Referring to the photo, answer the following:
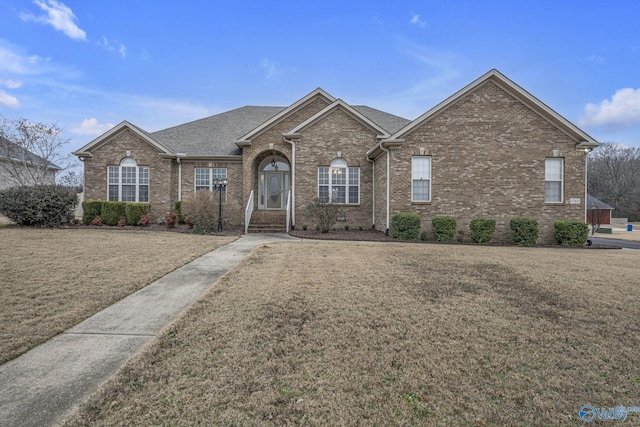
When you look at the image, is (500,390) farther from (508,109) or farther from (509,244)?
(508,109)

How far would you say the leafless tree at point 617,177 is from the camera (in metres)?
48.5

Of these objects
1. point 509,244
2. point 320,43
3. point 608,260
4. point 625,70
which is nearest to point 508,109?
point 509,244

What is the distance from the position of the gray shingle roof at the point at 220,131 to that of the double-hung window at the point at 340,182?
397 cm

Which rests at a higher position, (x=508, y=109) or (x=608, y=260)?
(x=508, y=109)

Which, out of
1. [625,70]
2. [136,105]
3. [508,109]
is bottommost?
[508,109]

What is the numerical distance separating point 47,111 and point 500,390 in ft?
101

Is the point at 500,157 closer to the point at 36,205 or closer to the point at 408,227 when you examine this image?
the point at 408,227

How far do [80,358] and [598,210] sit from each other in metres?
Result: 47.3

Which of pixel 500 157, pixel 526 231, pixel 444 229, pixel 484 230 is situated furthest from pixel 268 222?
pixel 526 231

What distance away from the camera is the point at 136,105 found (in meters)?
30.6

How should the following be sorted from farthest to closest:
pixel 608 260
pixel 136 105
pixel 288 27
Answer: pixel 136 105
pixel 288 27
pixel 608 260

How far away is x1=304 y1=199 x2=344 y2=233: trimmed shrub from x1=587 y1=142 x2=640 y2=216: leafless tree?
5688 cm

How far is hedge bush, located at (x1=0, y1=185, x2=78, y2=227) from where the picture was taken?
13.6 metres

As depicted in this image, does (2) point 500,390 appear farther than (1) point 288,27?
No
